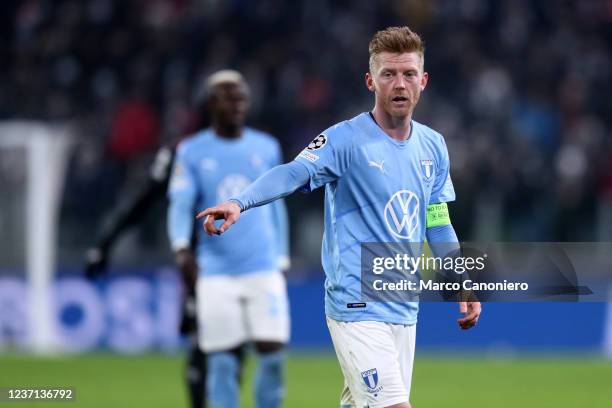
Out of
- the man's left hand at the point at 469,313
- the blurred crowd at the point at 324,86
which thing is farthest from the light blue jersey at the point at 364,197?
the blurred crowd at the point at 324,86

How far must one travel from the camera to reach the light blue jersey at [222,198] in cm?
853

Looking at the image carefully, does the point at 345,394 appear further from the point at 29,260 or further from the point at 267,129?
the point at 267,129

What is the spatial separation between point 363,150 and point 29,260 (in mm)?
10251

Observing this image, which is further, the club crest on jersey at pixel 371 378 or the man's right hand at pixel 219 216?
the club crest on jersey at pixel 371 378

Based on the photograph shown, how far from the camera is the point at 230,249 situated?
8539 millimetres

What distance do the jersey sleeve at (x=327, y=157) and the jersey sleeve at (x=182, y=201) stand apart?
9.87 ft

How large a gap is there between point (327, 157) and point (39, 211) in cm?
1023

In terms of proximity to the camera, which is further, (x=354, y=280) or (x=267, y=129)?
(x=267, y=129)

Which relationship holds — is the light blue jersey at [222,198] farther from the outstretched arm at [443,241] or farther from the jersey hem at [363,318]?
the jersey hem at [363,318]

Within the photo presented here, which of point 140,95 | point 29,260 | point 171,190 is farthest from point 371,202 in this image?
point 140,95

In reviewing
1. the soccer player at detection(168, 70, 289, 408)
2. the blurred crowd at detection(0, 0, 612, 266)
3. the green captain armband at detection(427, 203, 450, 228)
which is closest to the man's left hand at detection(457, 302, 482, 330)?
the green captain armband at detection(427, 203, 450, 228)

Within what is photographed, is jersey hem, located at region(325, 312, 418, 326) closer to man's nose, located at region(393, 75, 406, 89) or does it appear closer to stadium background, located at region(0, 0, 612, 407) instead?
man's nose, located at region(393, 75, 406, 89)

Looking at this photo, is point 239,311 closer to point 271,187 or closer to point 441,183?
point 441,183

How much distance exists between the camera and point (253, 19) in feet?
63.4
